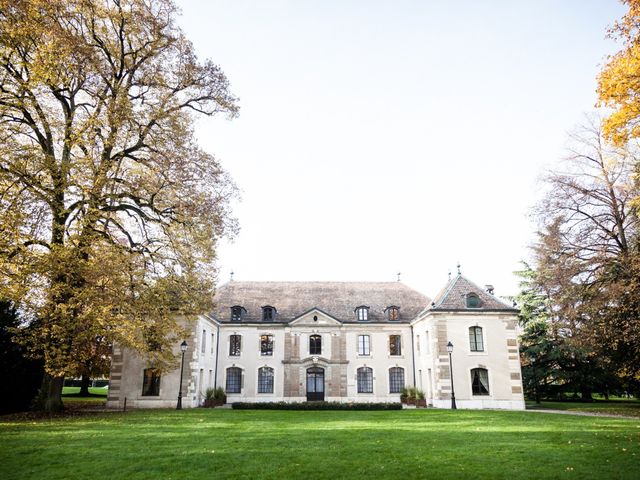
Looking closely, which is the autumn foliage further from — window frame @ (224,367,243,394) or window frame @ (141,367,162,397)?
window frame @ (224,367,243,394)

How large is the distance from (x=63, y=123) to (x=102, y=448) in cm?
1277

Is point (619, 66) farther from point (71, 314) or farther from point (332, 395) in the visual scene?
point (332, 395)

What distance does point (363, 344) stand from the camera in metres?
33.9

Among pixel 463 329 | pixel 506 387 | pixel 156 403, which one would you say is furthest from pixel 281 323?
pixel 506 387

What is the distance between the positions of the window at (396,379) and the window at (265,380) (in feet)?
28.1

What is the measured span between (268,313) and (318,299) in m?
4.32

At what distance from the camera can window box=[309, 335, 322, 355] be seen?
3359 cm

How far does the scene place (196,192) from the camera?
19.0 m

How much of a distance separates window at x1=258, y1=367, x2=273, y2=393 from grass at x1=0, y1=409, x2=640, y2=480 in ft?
61.0

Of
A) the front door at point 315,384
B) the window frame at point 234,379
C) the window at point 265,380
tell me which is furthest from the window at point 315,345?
the window frame at point 234,379

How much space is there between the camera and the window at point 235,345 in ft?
110

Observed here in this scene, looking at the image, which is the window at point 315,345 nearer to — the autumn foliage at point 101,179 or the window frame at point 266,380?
the window frame at point 266,380

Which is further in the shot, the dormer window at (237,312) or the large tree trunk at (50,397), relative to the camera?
the dormer window at (237,312)

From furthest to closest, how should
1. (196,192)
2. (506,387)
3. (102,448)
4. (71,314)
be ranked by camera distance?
1. (506,387)
2. (196,192)
3. (71,314)
4. (102,448)
